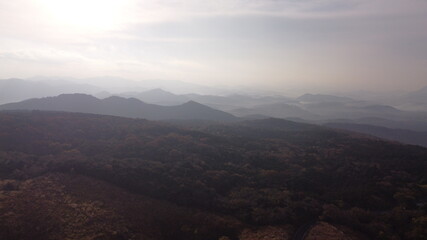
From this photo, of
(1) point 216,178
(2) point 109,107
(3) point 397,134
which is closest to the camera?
(1) point 216,178

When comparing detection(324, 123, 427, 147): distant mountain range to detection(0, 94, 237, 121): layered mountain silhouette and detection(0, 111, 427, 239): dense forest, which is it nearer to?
detection(0, 94, 237, 121): layered mountain silhouette

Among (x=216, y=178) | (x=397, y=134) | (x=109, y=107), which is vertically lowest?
(x=397, y=134)

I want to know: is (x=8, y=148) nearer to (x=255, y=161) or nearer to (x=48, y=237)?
(x=48, y=237)

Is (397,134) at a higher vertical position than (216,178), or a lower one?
lower

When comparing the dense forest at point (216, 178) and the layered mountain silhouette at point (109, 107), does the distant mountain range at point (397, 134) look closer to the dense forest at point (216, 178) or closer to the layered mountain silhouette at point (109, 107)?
the layered mountain silhouette at point (109, 107)

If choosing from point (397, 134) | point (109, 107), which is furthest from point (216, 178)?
point (397, 134)

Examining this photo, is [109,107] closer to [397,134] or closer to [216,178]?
[216,178]

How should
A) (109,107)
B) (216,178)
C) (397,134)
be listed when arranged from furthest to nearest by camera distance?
(397,134), (109,107), (216,178)
